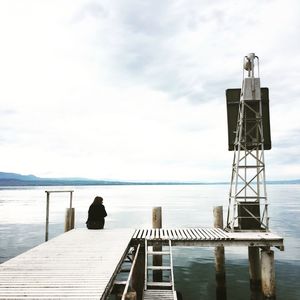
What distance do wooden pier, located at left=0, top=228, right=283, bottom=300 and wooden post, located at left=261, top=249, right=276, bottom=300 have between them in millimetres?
380

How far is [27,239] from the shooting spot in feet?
109

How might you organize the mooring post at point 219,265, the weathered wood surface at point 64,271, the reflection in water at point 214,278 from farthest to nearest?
the reflection in water at point 214,278 < the mooring post at point 219,265 < the weathered wood surface at point 64,271

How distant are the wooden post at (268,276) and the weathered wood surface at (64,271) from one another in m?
5.37

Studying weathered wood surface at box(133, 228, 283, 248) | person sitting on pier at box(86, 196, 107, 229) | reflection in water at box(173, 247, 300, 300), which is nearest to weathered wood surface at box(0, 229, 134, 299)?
weathered wood surface at box(133, 228, 283, 248)

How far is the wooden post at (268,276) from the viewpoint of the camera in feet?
40.0

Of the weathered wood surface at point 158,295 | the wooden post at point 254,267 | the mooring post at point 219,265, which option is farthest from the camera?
the mooring post at point 219,265

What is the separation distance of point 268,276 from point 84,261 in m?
7.52

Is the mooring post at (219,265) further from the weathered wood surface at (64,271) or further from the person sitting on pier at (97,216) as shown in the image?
the weathered wood surface at (64,271)

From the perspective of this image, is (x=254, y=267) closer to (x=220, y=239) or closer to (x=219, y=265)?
(x=219, y=265)

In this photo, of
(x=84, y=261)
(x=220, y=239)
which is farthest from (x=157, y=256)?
(x=84, y=261)

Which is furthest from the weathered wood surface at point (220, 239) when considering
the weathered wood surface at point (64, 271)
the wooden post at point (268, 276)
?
the weathered wood surface at point (64, 271)

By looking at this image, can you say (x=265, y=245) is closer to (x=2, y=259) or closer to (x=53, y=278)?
(x=53, y=278)

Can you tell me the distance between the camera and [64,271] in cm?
741

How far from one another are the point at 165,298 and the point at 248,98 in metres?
9.58
